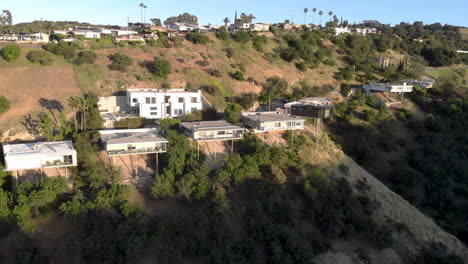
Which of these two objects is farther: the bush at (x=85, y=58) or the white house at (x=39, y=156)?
the bush at (x=85, y=58)

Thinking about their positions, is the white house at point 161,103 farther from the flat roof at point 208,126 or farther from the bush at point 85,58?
the bush at point 85,58

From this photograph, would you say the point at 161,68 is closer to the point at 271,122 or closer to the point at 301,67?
the point at 271,122

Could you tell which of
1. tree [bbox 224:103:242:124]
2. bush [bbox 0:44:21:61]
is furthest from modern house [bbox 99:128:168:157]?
bush [bbox 0:44:21:61]

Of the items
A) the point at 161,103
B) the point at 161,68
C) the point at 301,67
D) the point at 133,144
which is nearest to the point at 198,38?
the point at 161,68

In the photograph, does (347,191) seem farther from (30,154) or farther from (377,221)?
(30,154)

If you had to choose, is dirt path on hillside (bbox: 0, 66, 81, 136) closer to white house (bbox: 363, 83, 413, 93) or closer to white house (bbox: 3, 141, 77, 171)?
white house (bbox: 3, 141, 77, 171)

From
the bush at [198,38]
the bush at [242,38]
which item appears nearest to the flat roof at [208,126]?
the bush at [198,38]
